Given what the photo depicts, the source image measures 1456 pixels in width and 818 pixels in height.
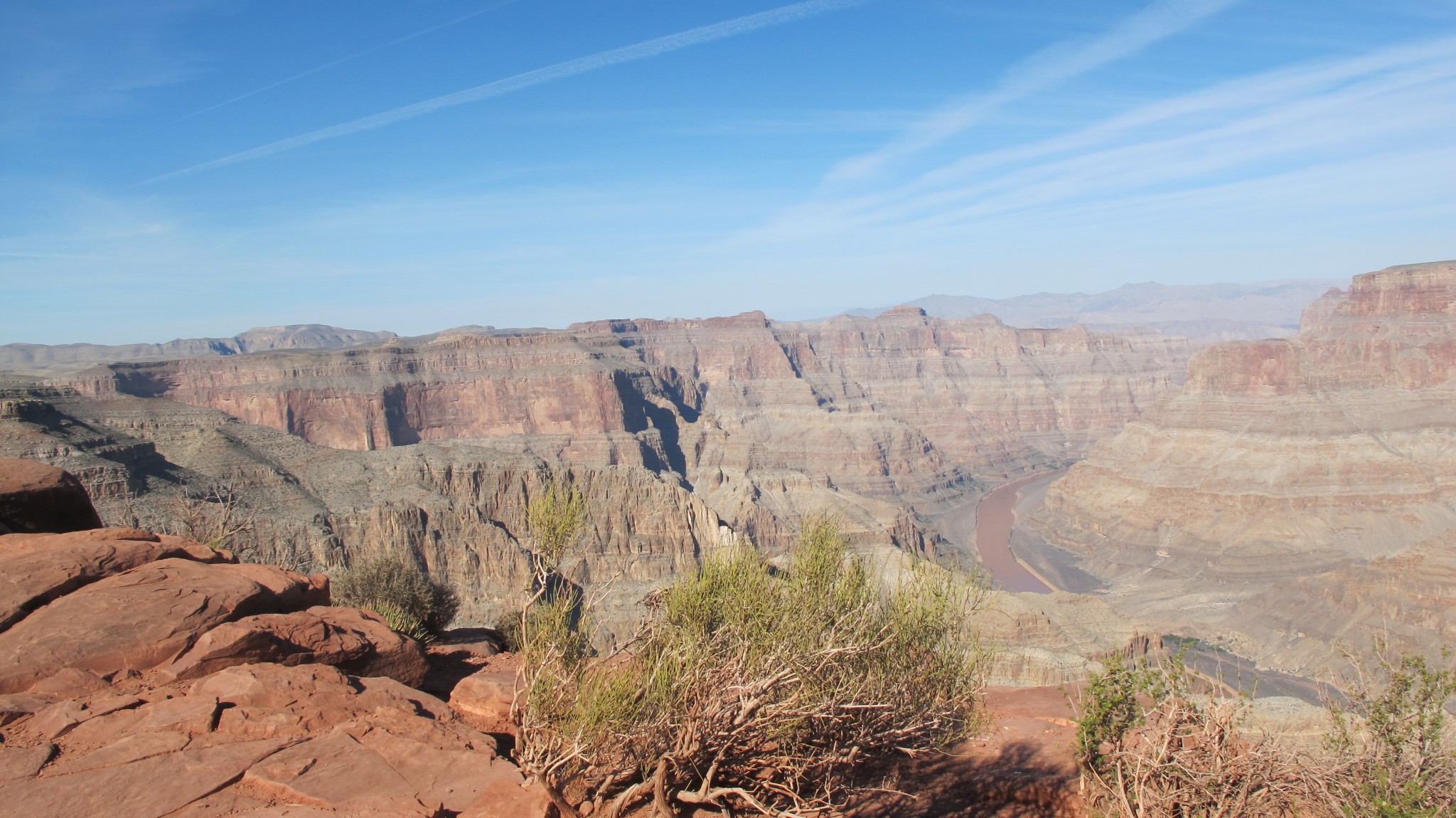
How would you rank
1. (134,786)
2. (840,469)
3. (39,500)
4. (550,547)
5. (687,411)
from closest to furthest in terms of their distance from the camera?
1. (134,786)
2. (550,547)
3. (39,500)
4. (840,469)
5. (687,411)

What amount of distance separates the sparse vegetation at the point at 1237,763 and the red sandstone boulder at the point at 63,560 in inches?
619

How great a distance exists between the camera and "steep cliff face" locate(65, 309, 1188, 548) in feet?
366

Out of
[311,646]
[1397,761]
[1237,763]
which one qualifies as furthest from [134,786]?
[1397,761]

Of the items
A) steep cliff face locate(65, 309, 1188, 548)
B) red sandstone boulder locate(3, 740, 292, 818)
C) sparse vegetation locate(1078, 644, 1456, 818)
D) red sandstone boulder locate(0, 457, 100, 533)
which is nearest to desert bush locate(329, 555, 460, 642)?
red sandstone boulder locate(0, 457, 100, 533)

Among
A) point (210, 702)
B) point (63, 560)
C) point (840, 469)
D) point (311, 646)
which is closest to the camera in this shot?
point (210, 702)

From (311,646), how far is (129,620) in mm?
2514

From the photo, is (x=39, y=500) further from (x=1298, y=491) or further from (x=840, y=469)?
(x=840, y=469)

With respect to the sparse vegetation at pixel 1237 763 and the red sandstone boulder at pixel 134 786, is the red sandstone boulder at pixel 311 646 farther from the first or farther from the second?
the sparse vegetation at pixel 1237 763

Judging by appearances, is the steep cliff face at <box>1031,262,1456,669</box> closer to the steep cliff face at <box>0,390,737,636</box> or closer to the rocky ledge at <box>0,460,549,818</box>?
the steep cliff face at <box>0,390,737,636</box>

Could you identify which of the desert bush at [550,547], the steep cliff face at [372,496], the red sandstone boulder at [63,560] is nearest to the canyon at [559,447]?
the steep cliff face at [372,496]

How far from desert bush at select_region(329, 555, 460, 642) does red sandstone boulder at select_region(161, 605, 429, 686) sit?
7.91 m

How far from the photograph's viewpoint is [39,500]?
16.6 meters

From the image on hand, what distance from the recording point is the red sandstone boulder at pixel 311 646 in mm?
11898

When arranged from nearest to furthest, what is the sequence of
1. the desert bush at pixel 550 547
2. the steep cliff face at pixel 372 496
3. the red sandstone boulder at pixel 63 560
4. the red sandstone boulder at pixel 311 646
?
the red sandstone boulder at pixel 311 646 < the desert bush at pixel 550 547 < the red sandstone boulder at pixel 63 560 < the steep cliff face at pixel 372 496
